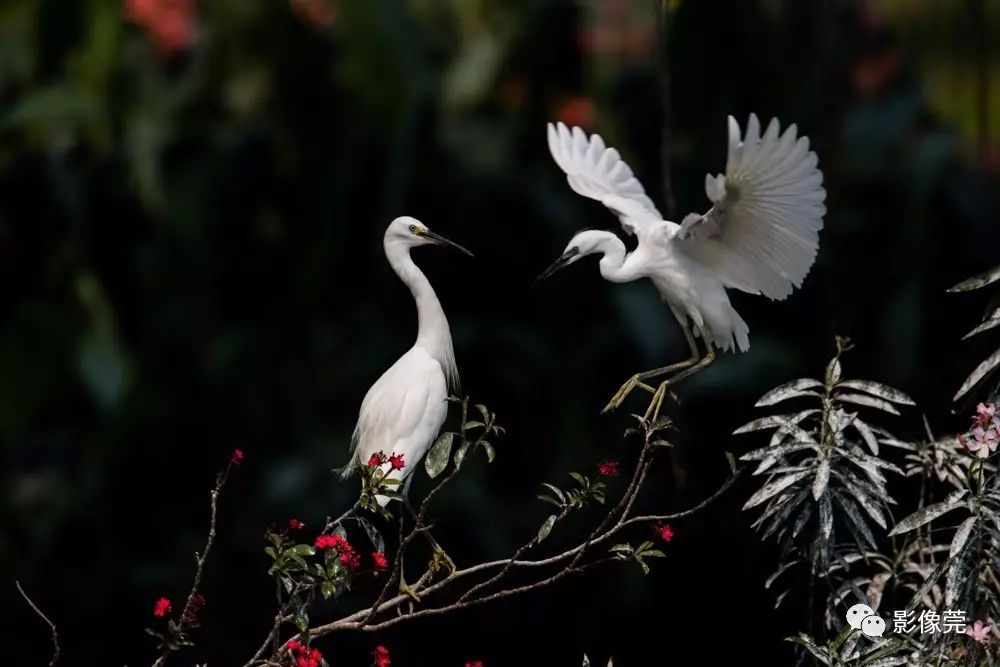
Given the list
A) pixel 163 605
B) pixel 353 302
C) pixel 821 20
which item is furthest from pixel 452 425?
pixel 353 302

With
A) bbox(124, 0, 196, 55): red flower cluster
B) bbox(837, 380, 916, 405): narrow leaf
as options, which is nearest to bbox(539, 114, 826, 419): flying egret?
bbox(837, 380, 916, 405): narrow leaf

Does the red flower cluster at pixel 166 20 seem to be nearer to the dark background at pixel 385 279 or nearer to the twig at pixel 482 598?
the dark background at pixel 385 279

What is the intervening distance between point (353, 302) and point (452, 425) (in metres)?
2.70

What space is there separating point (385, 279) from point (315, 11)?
1.08 meters

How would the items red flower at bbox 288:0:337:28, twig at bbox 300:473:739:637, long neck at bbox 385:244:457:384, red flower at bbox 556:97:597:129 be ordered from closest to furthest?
twig at bbox 300:473:739:637
long neck at bbox 385:244:457:384
red flower at bbox 556:97:597:129
red flower at bbox 288:0:337:28

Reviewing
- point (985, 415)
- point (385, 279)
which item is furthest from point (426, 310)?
point (385, 279)

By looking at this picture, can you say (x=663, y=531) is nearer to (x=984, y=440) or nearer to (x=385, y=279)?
(x=984, y=440)

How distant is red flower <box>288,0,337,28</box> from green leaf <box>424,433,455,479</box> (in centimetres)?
362

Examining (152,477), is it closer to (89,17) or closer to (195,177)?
(195,177)

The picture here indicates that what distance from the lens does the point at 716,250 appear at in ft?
6.56

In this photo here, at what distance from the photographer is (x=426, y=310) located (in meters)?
2.03

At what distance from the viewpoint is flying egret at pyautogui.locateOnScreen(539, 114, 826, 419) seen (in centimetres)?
181

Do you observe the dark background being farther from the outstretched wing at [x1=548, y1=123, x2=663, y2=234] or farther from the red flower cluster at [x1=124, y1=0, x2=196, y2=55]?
the outstretched wing at [x1=548, y1=123, x2=663, y2=234]

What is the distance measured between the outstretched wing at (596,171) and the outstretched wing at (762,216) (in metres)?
0.22
